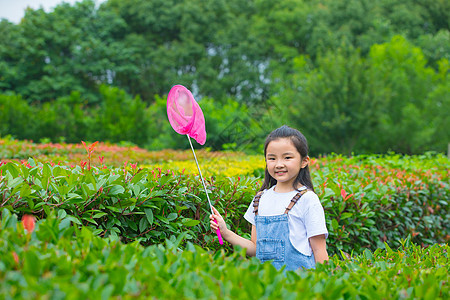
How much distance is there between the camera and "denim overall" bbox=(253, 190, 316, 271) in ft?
7.09

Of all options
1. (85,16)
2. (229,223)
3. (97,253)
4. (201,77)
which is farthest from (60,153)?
(85,16)

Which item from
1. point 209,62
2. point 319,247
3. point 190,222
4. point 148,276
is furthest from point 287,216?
point 209,62

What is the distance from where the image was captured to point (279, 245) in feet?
7.18

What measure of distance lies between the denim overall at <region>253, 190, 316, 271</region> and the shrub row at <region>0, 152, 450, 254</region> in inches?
15.3

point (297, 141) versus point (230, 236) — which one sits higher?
point (297, 141)

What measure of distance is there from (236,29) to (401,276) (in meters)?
26.5

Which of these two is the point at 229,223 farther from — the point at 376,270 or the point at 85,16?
the point at 85,16

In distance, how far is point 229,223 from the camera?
8.95ft

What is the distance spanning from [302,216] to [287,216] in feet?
0.26

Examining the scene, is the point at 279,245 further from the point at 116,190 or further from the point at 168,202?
the point at 116,190

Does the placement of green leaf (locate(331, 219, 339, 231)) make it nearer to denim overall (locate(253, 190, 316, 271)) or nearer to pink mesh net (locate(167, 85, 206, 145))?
→ denim overall (locate(253, 190, 316, 271))

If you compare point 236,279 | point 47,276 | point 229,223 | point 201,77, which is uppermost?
point 201,77

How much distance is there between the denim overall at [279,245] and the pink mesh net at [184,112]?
1.99ft

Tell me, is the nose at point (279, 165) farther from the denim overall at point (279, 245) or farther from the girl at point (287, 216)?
the denim overall at point (279, 245)
